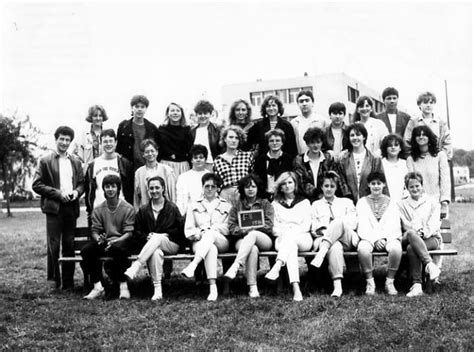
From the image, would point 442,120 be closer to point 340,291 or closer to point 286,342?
point 340,291

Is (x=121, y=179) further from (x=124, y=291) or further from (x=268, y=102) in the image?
(x=268, y=102)

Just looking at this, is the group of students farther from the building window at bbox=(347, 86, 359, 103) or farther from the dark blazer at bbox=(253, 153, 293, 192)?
the building window at bbox=(347, 86, 359, 103)

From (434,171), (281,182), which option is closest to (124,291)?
(281,182)

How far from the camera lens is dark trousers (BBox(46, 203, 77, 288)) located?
7.43 m

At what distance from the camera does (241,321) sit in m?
5.36

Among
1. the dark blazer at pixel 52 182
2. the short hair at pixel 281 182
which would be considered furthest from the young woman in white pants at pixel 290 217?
the dark blazer at pixel 52 182

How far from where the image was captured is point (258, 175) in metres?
7.28

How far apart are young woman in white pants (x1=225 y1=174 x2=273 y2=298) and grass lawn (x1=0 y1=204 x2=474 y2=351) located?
1.49 feet

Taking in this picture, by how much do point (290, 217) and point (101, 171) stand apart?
264 centimetres

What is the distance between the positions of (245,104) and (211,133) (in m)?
0.64

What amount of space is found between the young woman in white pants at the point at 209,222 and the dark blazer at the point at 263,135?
0.97 meters

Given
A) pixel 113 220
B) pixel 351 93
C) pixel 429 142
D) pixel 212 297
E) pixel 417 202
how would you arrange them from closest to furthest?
1. pixel 212 297
2. pixel 417 202
3. pixel 113 220
4. pixel 429 142
5. pixel 351 93

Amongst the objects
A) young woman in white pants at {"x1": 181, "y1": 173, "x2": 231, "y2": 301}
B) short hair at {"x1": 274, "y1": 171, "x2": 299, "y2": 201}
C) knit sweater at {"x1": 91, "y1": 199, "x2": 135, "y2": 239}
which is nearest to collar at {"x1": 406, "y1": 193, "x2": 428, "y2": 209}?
short hair at {"x1": 274, "y1": 171, "x2": 299, "y2": 201}

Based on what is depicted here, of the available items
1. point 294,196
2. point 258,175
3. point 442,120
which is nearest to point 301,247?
point 294,196
